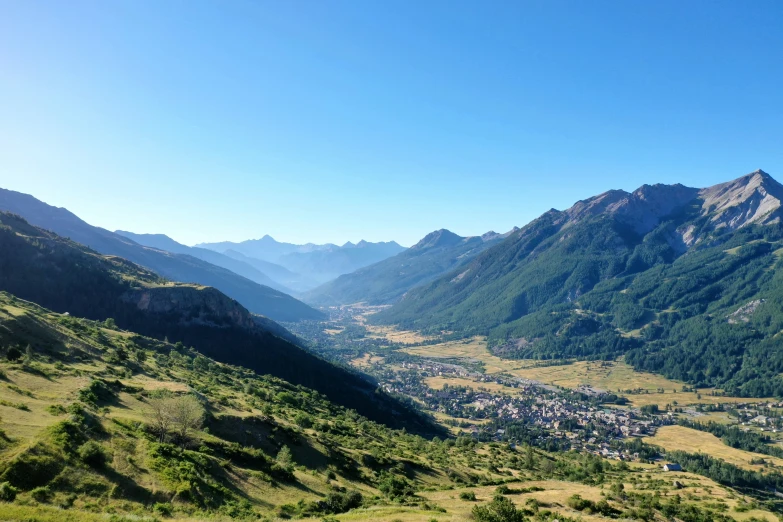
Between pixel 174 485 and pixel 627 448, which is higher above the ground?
pixel 174 485

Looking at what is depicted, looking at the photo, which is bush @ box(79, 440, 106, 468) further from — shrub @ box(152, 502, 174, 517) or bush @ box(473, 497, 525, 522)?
bush @ box(473, 497, 525, 522)

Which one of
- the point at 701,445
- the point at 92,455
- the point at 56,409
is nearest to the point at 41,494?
the point at 92,455

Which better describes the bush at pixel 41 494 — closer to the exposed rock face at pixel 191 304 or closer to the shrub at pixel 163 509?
the shrub at pixel 163 509

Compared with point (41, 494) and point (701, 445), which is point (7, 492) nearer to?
point (41, 494)

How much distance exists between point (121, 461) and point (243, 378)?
71.9 m

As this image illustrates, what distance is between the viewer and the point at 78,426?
31.0 metres

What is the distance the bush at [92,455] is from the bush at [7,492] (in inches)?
236

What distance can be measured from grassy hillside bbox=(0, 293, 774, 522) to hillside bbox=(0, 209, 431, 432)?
148 ft

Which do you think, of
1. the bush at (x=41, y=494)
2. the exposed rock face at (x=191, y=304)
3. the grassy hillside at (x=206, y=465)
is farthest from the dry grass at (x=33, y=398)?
the exposed rock face at (x=191, y=304)

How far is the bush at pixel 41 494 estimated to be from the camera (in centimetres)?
2239

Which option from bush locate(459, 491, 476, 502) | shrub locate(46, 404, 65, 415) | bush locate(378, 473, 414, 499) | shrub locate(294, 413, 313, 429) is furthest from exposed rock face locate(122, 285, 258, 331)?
bush locate(459, 491, 476, 502)

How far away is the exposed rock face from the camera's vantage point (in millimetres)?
131000

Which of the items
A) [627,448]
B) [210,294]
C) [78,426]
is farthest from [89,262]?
[627,448]

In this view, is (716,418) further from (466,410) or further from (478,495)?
(478,495)
